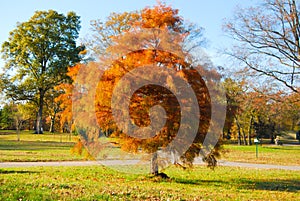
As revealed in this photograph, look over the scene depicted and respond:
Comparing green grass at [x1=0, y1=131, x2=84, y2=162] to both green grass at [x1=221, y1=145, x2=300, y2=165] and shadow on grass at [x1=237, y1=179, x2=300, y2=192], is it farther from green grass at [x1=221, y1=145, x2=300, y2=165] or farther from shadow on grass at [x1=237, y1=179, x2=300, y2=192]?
green grass at [x1=221, y1=145, x2=300, y2=165]

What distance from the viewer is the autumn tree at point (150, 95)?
11375 mm

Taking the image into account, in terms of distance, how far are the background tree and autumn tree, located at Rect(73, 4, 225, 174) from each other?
33.2 m

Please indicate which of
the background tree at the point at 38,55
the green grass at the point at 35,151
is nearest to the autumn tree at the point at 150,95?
the green grass at the point at 35,151

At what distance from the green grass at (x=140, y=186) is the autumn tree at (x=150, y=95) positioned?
112 centimetres

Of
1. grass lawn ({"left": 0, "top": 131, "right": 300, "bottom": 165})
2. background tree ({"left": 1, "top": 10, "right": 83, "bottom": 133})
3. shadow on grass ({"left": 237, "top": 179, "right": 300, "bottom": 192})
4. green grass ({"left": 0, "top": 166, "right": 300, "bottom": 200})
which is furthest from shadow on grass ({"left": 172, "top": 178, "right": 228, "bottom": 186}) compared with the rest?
background tree ({"left": 1, "top": 10, "right": 83, "bottom": 133})

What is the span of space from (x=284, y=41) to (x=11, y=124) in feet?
158

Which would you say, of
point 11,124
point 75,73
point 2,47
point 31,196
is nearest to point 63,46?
point 2,47

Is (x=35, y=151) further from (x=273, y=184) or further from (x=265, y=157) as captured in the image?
(x=265, y=157)

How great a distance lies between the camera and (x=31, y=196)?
719 cm

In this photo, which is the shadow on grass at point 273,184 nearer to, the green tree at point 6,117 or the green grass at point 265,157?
the green grass at point 265,157

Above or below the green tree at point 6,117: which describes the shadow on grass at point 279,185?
below

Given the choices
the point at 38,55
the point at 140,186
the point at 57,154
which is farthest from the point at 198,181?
the point at 38,55

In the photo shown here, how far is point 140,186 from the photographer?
10.4m

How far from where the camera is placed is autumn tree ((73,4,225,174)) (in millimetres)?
11375
